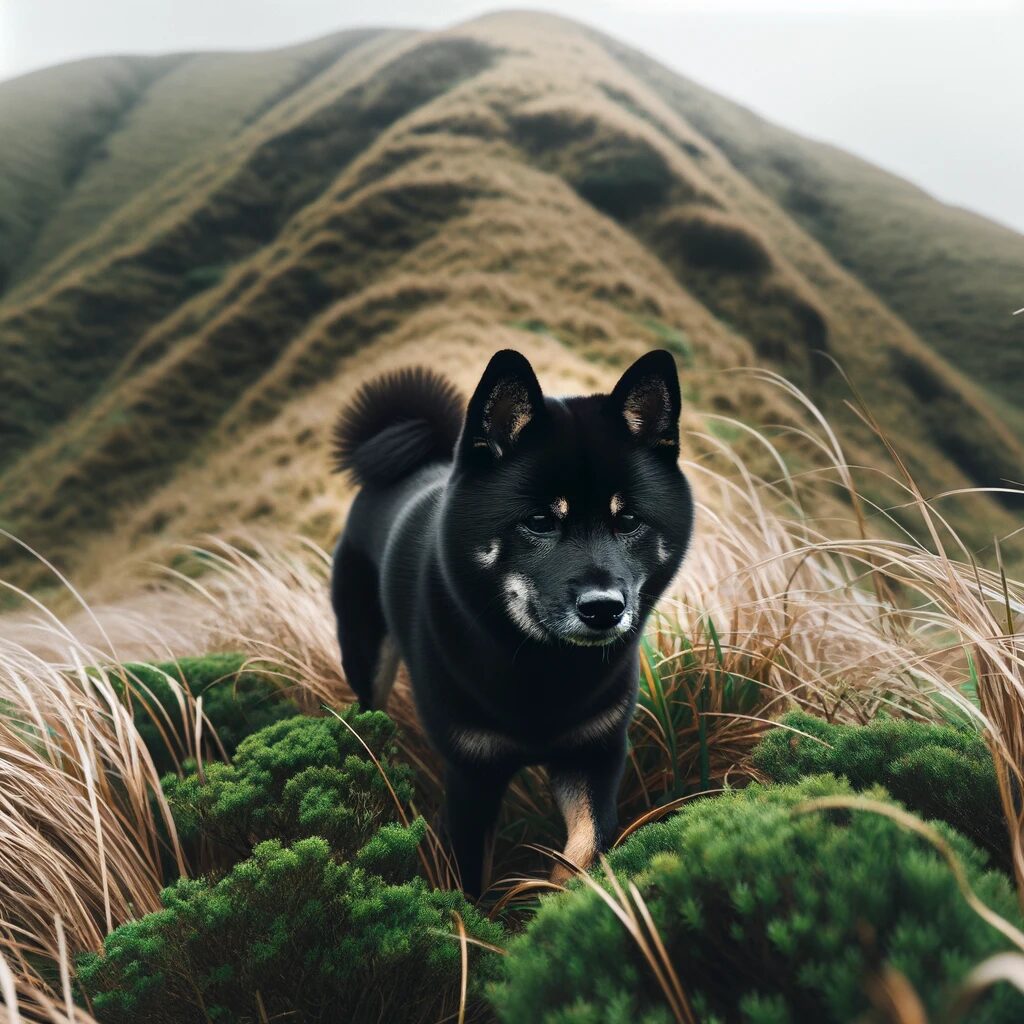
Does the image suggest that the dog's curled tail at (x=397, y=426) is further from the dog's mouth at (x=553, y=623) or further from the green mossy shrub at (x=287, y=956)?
the green mossy shrub at (x=287, y=956)

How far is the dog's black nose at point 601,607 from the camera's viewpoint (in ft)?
6.74

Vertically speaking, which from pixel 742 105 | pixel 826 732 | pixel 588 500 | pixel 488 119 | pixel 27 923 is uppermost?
pixel 742 105

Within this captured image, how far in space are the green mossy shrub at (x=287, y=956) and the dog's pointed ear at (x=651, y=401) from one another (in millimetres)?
1528

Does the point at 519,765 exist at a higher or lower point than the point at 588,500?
lower

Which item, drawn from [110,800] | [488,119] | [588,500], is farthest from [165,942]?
[488,119]

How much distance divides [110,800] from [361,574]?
145 cm

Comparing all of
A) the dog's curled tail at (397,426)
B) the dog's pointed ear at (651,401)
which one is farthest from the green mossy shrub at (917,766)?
the dog's curled tail at (397,426)

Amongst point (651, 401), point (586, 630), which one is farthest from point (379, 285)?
point (586, 630)

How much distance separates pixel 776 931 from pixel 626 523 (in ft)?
4.46

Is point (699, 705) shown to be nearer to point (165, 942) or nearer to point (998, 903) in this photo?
point (998, 903)

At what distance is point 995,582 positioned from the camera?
9.27 ft

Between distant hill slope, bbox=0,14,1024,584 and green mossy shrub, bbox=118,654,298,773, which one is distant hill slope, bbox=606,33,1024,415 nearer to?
distant hill slope, bbox=0,14,1024,584

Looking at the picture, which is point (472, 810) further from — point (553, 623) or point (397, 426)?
point (397, 426)

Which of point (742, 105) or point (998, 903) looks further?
point (742, 105)
